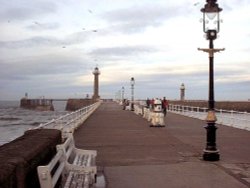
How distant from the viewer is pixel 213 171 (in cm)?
1142

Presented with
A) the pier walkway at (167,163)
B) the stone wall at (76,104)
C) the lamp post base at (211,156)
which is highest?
the stone wall at (76,104)

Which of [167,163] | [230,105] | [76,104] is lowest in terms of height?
[167,163]

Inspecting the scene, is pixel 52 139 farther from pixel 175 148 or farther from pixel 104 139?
pixel 104 139

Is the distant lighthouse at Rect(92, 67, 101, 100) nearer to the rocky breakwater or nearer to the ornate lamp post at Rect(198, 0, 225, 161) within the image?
the rocky breakwater

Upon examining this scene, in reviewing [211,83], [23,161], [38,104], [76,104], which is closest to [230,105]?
[76,104]

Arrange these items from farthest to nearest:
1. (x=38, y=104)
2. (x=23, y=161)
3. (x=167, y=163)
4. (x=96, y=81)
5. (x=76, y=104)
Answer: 1. (x=38, y=104)
2. (x=76, y=104)
3. (x=96, y=81)
4. (x=167, y=163)
5. (x=23, y=161)

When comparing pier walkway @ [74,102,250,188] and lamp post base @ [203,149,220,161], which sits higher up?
lamp post base @ [203,149,220,161]

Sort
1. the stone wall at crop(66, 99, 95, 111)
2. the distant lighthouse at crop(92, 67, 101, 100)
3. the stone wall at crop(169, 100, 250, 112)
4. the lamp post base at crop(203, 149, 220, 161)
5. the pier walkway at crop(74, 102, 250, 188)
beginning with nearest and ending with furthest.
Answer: the pier walkway at crop(74, 102, 250, 188) < the lamp post base at crop(203, 149, 220, 161) < the distant lighthouse at crop(92, 67, 101, 100) < the stone wall at crop(169, 100, 250, 112) < the stone wall at crop(66, 99, 95, 111)

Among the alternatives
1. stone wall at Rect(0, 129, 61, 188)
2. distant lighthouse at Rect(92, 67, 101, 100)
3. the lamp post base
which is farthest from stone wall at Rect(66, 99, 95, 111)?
stone wall at Rect(0, 129, 61, 188)

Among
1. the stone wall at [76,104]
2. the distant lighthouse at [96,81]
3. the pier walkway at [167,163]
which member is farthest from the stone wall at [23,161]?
the stone wall at [76,104]

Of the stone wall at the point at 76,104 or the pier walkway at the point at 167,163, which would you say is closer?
the pier walkway at the point at 167,163

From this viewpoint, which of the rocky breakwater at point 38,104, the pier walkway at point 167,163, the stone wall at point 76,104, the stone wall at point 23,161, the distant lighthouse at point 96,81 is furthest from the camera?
the rocky breakwater at point 38,104

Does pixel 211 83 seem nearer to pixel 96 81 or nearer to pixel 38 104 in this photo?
pixel 96 81

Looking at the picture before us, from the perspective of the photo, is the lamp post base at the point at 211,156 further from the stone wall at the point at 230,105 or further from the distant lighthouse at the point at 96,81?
the stone wall at the point at 230,105
